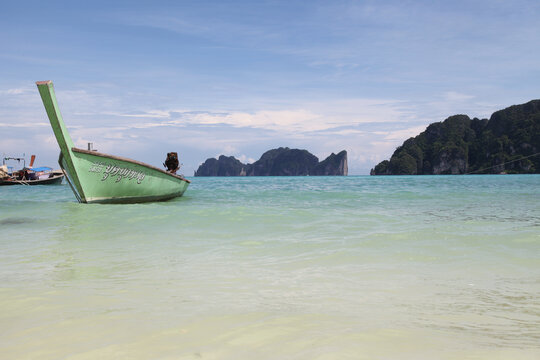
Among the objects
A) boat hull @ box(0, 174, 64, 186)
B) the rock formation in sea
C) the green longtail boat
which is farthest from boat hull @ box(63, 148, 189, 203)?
the rock formation in sea

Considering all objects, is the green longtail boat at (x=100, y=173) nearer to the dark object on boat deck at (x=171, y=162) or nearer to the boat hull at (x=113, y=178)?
the boat hull at (x=113, y=178)

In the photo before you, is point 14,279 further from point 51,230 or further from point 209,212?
point 209,212

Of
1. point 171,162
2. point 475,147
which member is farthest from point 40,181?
point 475,147

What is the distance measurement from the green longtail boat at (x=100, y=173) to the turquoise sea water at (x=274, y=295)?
5921 mm

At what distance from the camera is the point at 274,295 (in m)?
3.38

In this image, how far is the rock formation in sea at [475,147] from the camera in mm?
135625

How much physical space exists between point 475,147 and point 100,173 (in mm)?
165593

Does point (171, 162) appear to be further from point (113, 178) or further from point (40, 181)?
point (40, 181)

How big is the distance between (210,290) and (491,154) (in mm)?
165068

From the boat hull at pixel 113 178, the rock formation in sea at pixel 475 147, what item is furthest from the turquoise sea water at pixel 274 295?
the rock formation in sea at pixel 475 147

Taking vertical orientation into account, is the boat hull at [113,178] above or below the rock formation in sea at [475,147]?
below

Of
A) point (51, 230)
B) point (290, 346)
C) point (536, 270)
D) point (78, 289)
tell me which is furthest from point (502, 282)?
point (51, 230)

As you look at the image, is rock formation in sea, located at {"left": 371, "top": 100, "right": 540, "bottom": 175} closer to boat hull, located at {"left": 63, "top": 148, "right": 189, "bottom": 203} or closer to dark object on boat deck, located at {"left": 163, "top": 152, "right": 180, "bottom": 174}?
dark object on boat deck, located at {"left": 163, "top": 152, "right": 180, "bottom": 174}

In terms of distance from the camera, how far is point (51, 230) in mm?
8195
